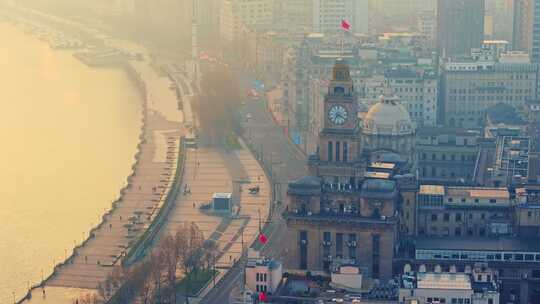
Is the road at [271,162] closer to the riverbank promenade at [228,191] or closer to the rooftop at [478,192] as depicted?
the riverbank promenade at [228,191]

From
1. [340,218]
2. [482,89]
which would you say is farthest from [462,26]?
[340,218]

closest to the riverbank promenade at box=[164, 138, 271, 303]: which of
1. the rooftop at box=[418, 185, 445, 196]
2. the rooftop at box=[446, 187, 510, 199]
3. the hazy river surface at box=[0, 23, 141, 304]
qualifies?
the hazy river surface at box=[0, 23, 141, 304]

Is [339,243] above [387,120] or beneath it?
beneath

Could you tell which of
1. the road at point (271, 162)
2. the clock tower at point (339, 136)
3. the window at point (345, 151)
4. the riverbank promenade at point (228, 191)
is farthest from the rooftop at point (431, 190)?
the riverbank promenade at point (228, 191)

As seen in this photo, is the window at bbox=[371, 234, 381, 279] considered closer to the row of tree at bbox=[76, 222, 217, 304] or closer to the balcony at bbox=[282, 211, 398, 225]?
the balcony at bbox=[282, 211, 398, 225]

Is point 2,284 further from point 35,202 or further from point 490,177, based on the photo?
point 490,177

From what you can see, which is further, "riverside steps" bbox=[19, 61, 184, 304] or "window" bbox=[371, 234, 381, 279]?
"riverside steps" bbox=[19, 61, 184, 304]

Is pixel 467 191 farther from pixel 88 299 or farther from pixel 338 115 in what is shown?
pixel 88 299
